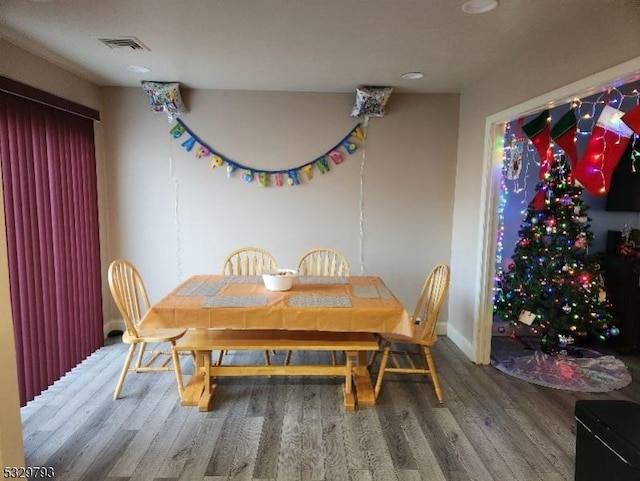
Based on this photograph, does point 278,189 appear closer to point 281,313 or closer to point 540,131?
point 281,313

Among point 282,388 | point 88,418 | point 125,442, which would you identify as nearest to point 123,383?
point 88,418

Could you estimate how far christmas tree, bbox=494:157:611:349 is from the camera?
138 inches

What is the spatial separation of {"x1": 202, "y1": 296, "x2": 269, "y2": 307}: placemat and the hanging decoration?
2.06 meters

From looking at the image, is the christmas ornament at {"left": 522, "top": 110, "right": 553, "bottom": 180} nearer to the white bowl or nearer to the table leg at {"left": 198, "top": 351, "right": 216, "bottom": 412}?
the white bowl

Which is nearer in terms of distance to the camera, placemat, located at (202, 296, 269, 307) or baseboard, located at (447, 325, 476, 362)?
placemat, located at (202, 296, 269, 307)

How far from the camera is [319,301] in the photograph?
2.60 metres

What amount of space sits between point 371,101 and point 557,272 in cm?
220

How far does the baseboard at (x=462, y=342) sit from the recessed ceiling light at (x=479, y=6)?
2567 mm

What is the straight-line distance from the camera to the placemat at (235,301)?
98.7 inches

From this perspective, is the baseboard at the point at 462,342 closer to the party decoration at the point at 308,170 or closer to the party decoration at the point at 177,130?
the party decoration at the point at 308,170

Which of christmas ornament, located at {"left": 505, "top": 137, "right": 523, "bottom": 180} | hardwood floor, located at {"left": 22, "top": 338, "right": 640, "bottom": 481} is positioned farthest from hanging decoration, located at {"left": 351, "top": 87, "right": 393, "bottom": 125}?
hardwood floor, located at {"left": 22, "top": 338, "right": 640, "bottom": 481}

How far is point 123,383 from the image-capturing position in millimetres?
2975

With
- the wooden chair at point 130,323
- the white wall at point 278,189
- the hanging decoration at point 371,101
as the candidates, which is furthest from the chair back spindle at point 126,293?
the hanging decoration at point 371,101

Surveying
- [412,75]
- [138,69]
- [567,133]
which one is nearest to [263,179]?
[138,69]
